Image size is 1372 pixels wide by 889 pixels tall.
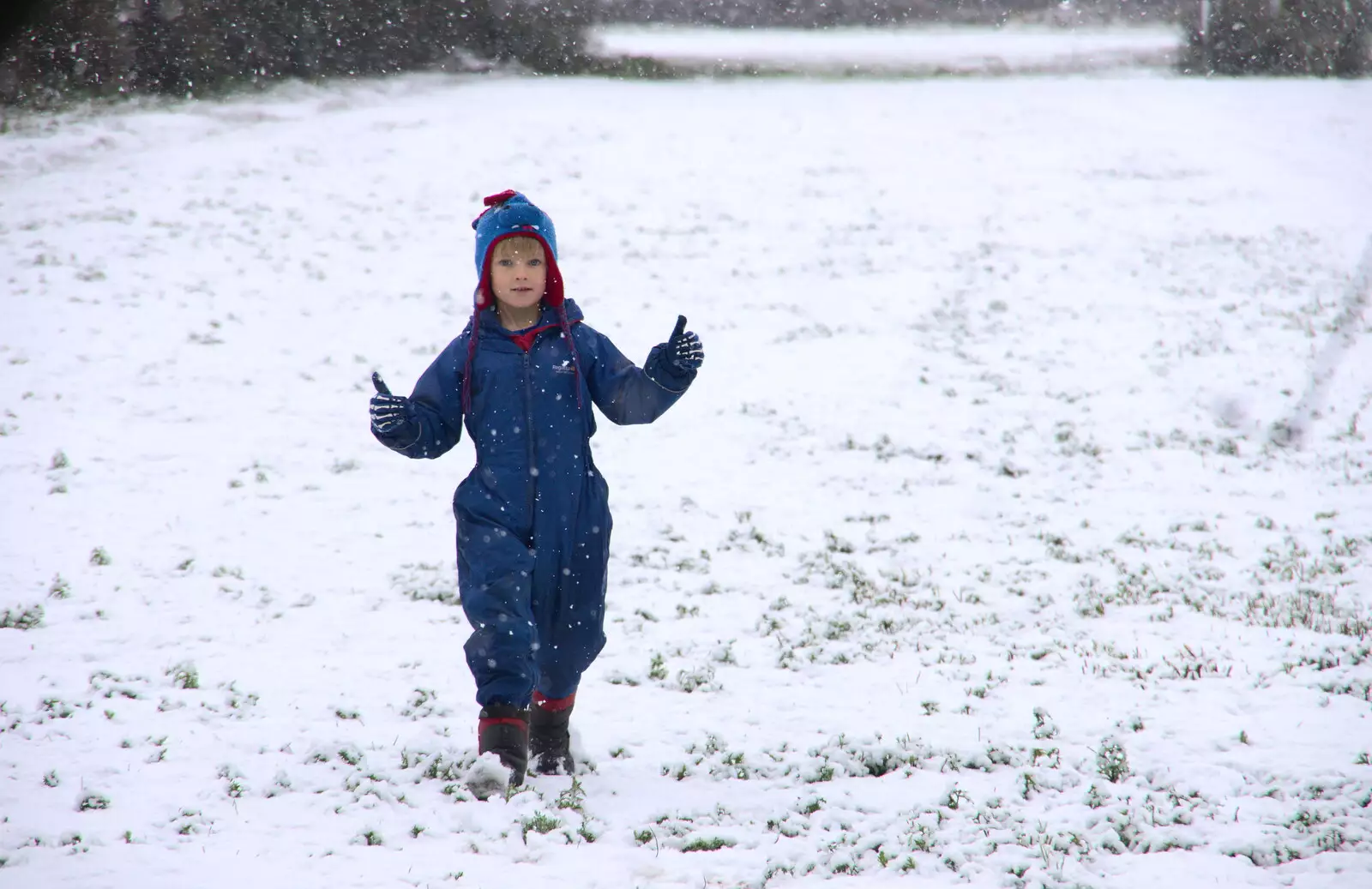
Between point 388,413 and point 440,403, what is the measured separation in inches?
13.2

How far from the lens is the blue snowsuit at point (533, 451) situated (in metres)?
4.34

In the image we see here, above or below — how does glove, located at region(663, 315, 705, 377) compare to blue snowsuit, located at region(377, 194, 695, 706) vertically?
above

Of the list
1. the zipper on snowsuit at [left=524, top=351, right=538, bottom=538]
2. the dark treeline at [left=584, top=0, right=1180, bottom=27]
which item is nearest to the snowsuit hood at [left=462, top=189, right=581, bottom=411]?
the zipper on snowsuit at [left=524, top=351, right=538, bottom=538]

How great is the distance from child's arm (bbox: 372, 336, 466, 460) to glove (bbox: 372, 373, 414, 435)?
11cm

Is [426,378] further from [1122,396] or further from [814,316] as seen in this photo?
[814,316]

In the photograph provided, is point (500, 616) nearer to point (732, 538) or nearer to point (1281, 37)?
point (732, 538)

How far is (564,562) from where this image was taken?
4.45 m

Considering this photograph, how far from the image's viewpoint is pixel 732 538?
27.7 feet

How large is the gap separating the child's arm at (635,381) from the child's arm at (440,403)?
1.79 feet

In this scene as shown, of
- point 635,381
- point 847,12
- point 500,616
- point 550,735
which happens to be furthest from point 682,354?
point 847,12

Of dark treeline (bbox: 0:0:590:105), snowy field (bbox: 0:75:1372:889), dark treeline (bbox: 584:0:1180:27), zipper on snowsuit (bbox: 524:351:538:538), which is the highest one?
dark treeline (bbox: 584:0:1180:27)

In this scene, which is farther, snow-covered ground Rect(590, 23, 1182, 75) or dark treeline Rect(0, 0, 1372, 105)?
snow-covered ground Rect(590, 23, 1182, 75)

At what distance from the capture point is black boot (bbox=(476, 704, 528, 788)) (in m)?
4.27

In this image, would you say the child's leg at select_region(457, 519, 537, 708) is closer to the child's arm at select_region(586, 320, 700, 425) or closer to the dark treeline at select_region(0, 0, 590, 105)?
the child's arm at select_region(586, 320, 700, 425)
